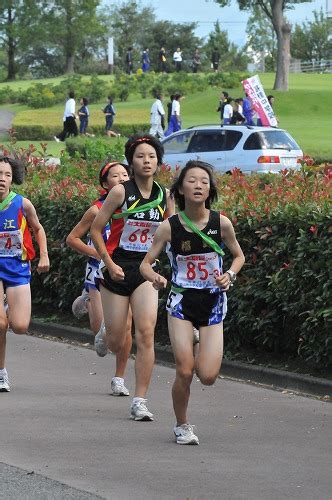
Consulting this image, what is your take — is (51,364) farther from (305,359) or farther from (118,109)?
(118,109)

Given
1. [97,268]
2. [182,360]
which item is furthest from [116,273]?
[97,268]

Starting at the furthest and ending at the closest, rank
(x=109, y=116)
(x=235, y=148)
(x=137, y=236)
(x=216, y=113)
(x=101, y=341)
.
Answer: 1. (x=216, y=113)
2. (x=109, y=116)
3. (x=235, y=148)
4. (x=101, y=341)
5. (x=137, y=236)

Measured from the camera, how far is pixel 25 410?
9430mm

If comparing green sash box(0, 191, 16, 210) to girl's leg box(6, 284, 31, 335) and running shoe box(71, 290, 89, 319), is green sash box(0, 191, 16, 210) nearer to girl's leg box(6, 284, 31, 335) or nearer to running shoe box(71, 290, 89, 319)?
girl's leg box(6, 284, 31, 335)

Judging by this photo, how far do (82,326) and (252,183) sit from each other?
8.39ft

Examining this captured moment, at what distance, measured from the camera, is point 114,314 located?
9344 millimetres

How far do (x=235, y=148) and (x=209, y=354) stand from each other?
21032 mm

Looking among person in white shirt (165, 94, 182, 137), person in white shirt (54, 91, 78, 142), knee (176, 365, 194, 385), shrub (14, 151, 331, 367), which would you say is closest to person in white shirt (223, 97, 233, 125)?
person in white shirt (165, 94, 182, 137)

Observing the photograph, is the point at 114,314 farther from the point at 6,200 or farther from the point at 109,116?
the point at 109,116

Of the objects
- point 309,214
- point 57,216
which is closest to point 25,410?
point 309,214

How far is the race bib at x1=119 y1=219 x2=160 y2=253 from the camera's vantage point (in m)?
9.16

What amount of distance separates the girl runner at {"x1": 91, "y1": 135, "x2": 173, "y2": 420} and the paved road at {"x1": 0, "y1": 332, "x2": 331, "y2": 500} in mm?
603

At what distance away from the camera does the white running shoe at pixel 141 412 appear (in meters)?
9.02

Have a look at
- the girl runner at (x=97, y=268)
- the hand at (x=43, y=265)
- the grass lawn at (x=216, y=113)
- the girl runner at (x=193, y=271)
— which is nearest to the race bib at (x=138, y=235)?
the girl runner at (x=97, y=268)
